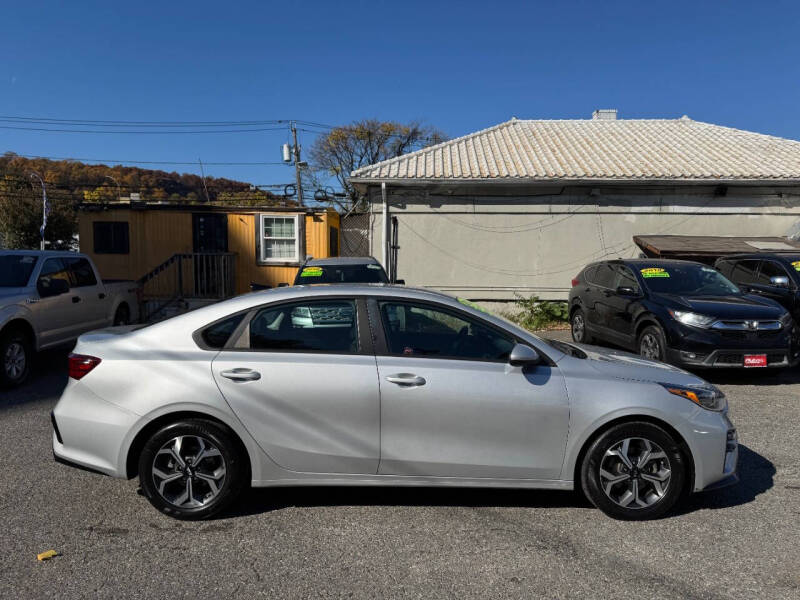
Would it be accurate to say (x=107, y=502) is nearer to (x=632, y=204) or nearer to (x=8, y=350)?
(x=8, y=350)

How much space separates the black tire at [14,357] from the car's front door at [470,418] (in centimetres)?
554

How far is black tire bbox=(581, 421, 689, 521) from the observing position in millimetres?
3400

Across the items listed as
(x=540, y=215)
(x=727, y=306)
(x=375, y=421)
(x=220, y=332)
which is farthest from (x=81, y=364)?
(x=540, y=215)

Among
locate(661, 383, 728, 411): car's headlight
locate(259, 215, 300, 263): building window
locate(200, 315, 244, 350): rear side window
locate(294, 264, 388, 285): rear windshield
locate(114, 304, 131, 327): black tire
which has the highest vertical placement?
locate(259, 215, 300, 263): building window

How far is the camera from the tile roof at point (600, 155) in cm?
1209

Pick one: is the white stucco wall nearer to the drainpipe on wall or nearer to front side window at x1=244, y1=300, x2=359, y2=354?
the drainpipe on wall

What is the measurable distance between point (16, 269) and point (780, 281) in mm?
10927

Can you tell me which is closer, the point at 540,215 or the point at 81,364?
the point at 81,364

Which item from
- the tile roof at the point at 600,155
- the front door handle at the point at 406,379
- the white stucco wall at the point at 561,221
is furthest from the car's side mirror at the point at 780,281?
the front door handle at the point at 406,379

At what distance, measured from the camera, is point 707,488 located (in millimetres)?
3451

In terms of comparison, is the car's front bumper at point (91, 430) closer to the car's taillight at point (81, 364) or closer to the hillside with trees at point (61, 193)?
the car's taillight at point (81, 364)

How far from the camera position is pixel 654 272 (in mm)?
8125

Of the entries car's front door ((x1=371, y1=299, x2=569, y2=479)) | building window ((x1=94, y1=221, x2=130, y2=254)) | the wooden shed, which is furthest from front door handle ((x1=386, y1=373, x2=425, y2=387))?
building window ((x1=94, y1=221, x2=130, y2=254))

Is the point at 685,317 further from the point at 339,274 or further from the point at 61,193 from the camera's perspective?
the point at 61,193
